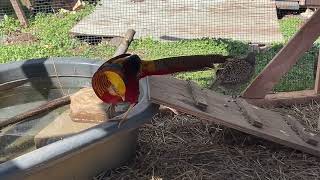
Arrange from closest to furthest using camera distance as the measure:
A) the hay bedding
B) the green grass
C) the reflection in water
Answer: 1. the reflection in water
2. the hay bedding
3. the green grass

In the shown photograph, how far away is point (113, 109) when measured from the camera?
2893 millimetres

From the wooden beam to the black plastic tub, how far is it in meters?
3.57

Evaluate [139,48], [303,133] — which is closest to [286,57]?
[303,133]

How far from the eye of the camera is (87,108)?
9.73 feet

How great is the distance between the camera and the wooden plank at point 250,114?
3176 mm

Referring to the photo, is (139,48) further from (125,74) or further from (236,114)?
(125,74)

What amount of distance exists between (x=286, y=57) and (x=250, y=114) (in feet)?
2.20

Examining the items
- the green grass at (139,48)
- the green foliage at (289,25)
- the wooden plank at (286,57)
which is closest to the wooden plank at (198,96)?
the wooden plank at (286,57)

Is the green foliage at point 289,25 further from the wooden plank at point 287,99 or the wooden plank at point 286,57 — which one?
the wooden plank at point 286,57

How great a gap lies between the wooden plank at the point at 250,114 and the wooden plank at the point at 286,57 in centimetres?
25

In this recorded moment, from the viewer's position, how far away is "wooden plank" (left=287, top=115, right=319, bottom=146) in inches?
132

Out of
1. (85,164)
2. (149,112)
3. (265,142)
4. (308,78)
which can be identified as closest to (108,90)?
(149,112)

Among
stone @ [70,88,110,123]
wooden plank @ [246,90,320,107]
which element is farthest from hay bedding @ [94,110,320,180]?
wooden plank @ [246,90,320,107]

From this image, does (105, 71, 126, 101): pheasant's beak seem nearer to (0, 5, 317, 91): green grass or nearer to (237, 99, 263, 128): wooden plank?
(237, 99, 263, 128): wooden plank
